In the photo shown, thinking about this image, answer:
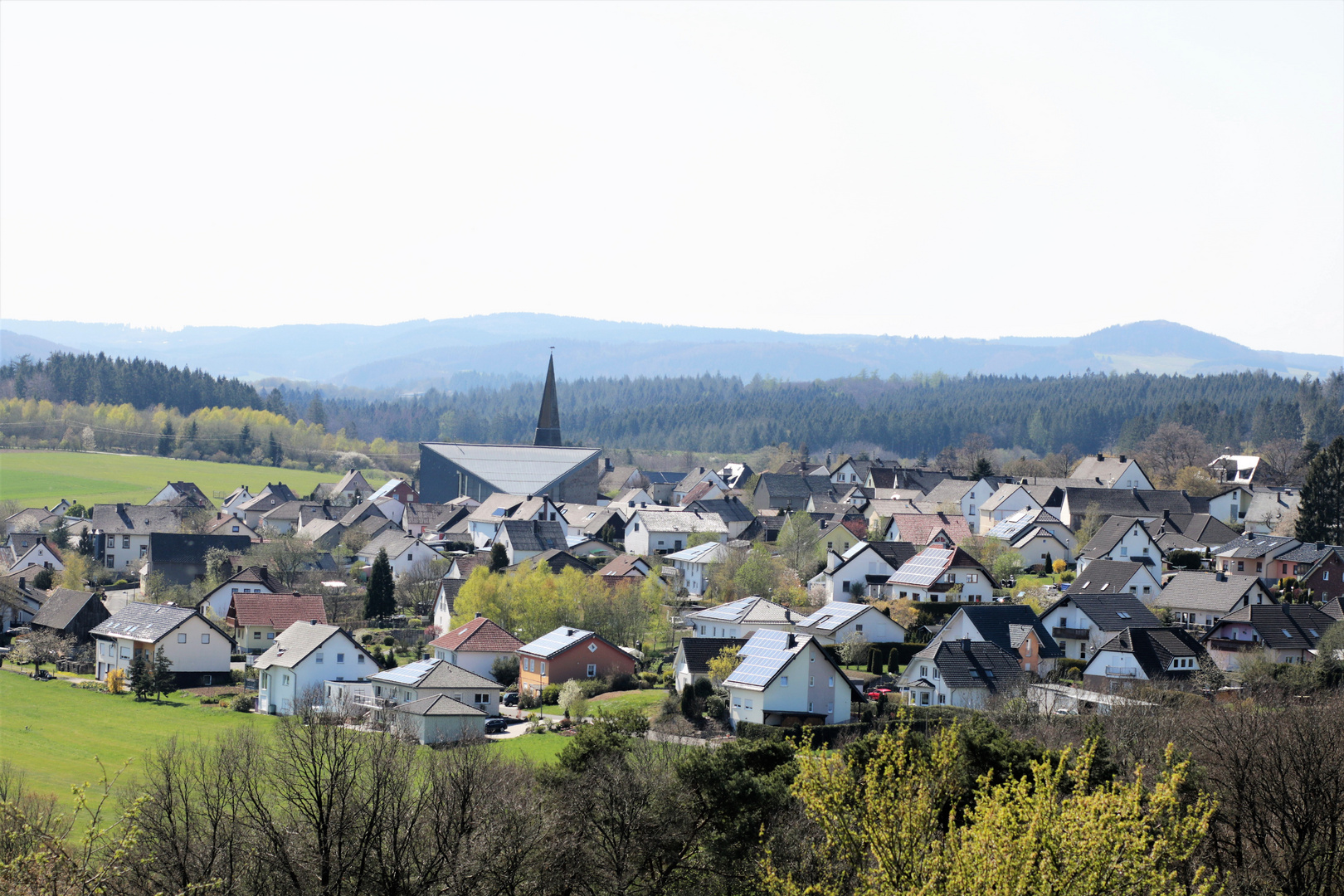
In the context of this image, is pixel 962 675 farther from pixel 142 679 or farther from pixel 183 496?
pixel 183 496

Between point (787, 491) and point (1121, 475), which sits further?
point (787, 491)

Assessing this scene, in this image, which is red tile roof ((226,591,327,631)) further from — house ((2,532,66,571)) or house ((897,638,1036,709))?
house ((897,638,1036,709))

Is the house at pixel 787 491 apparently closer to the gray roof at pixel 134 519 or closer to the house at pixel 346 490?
the house at pixel 346 490

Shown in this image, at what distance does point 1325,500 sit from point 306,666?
151 feet

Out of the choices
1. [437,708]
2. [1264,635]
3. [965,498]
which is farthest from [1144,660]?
[965,498]

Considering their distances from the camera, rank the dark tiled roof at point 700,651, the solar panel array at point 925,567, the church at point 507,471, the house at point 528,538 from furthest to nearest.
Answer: the church at point 507,471 < the house at point 528,538 < the solar panel array at point 925,567 < the dark tiled roof at point 700,651

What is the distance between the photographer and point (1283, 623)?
44.6 m

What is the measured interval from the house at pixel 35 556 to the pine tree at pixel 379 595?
57.6ft

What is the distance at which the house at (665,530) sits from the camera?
68.6 metres

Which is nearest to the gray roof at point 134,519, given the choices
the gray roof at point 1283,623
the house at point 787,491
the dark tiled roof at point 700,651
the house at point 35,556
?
the house at point 35,556

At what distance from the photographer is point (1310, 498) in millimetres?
59844

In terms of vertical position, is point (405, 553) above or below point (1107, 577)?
below

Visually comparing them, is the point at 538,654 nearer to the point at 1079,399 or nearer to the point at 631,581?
the point at 631,581

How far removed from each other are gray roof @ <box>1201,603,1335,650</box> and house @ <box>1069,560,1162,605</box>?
5196 mm
